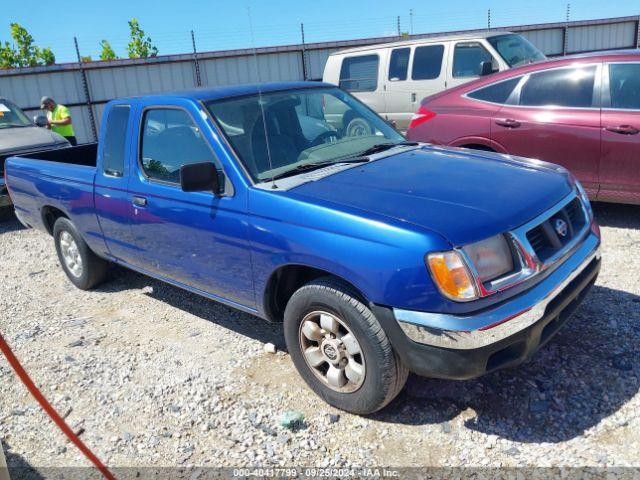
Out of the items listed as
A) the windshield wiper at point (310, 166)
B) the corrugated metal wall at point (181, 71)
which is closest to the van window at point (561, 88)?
the windshield wiper at point (310, 166)

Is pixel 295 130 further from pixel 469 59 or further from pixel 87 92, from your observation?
pixel 87 92

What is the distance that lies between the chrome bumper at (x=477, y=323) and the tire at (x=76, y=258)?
11.6 ft

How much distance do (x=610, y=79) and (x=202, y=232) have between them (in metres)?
4.33

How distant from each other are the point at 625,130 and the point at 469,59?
→ 4.43 metres

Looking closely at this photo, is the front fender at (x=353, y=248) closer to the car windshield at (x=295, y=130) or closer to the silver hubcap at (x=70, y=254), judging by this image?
the car windshield at (x=295, y=130)

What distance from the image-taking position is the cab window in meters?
3.77

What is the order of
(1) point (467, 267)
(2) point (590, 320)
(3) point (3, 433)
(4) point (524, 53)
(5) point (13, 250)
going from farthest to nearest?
(4) point (524, 53)
(5) point (13, 250)
(2) point (590, 320)
(3) point (3, 433)
(1) point (467, 267)

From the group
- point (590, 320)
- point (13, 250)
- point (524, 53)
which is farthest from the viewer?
point (524, 53)

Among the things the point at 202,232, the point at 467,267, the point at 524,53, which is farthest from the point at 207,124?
the point at 524,53

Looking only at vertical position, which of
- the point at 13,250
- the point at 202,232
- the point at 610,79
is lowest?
the point at 13,250

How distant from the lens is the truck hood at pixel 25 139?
8.54 m

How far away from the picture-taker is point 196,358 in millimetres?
4008

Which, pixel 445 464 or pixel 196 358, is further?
pixel 196 358

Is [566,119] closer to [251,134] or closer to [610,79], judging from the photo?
[610,79]
